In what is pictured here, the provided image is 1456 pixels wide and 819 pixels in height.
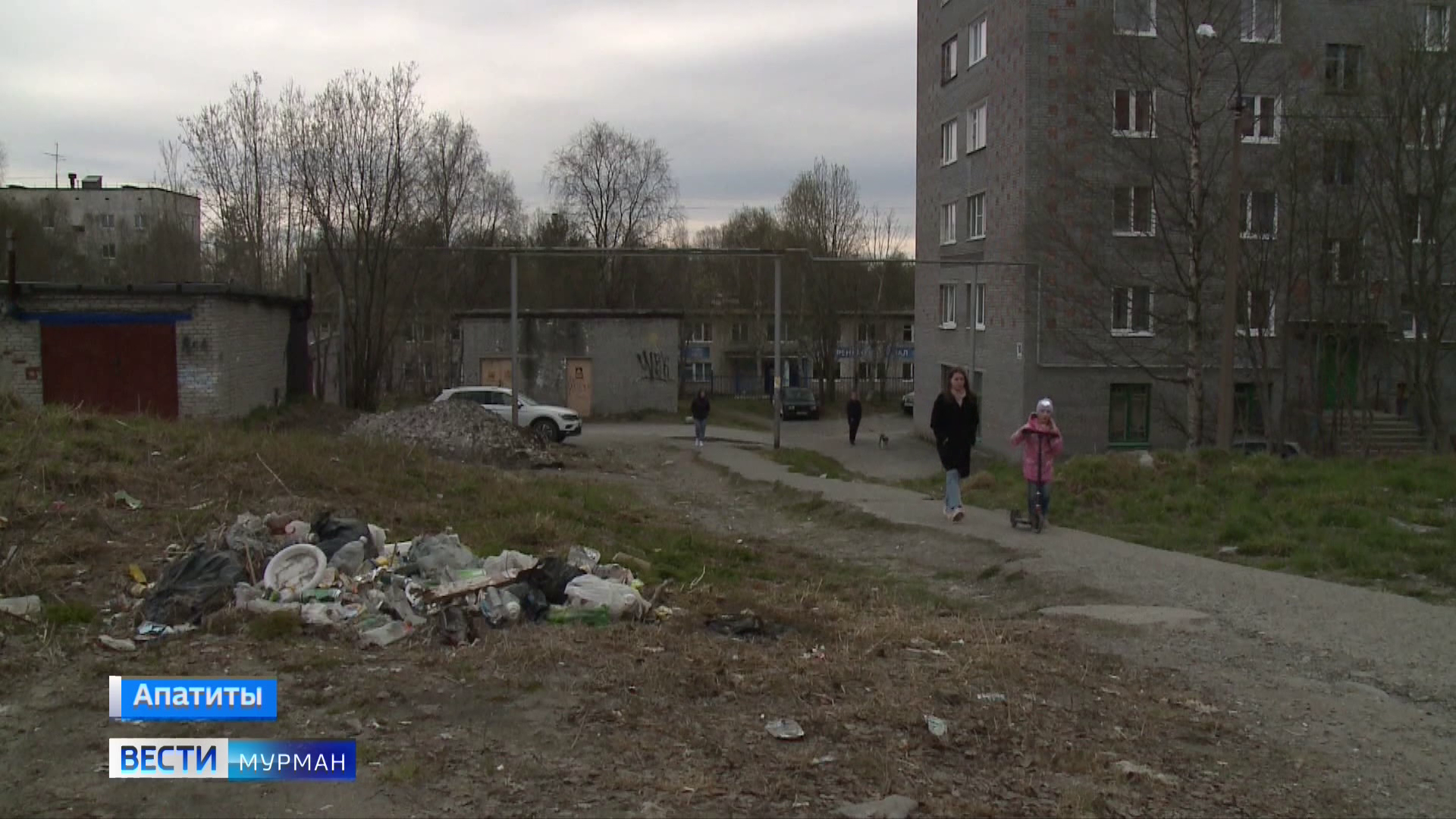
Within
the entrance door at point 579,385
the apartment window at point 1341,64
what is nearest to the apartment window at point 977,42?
the apartment window at point 1341,64

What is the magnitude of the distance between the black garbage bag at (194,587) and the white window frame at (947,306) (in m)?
32.1

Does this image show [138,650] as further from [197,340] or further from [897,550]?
[197,340]

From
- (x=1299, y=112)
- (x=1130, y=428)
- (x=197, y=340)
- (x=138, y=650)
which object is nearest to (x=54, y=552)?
(x=138, y=650)

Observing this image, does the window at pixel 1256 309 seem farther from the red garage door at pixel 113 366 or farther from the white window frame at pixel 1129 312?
the red garage door at pixel 113 366

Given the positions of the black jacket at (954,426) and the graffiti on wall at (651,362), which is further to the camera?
the graffiti on wall at (651,362)

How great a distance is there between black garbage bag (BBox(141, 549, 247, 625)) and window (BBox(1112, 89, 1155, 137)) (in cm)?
2377

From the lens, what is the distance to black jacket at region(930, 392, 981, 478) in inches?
525

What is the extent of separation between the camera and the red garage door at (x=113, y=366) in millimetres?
23328

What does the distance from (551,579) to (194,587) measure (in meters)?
2.37

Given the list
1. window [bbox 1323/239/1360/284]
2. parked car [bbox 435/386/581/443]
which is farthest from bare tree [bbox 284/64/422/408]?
window [bbox 1323/239/1360/284]

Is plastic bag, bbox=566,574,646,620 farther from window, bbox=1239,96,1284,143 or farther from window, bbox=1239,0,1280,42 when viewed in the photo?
window, bbox=1239,96,1284,143

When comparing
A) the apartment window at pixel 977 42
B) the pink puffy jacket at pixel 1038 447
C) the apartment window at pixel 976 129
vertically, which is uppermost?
the apartment window at pixel 977 42

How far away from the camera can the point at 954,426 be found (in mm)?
13383
